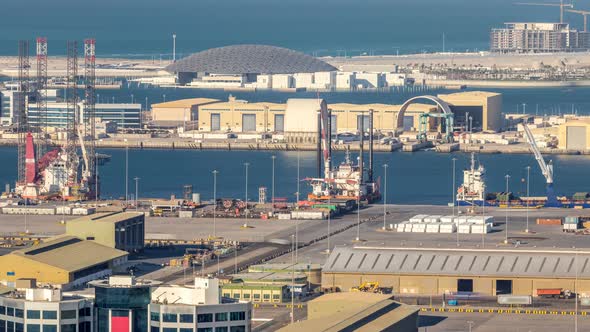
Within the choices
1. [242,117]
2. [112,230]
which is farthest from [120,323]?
[242,117]

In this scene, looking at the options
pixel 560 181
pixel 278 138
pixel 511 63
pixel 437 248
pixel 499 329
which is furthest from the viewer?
pixel 511 63

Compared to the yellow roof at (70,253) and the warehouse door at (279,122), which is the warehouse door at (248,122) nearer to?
the warehouse door at (279,122)

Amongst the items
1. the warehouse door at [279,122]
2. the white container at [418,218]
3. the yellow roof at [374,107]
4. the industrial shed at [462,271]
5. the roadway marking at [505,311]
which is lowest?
the roadway marking at [505,311]

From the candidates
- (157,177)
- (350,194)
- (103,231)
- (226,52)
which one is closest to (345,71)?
(226,52)

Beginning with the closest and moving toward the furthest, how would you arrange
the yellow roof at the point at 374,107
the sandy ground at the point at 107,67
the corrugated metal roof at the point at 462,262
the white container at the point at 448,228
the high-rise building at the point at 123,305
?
the high-rise building at the point at 123,305
the corrugated metal roof at the point at 462,262
the white container at the point at 448,228
the yellow roof at the point at 374,107
the sandy ground at the point at 107,67

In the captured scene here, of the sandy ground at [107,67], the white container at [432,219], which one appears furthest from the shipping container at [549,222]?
the sandy ground at [107,67]

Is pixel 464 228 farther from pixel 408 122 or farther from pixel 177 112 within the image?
pixel 177 112

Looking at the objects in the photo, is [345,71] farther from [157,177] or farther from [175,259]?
[175,259]

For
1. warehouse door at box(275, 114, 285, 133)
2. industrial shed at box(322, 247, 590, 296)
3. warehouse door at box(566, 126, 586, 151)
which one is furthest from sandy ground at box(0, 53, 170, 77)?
industrial shed at box(322, 247, 590, 296)
